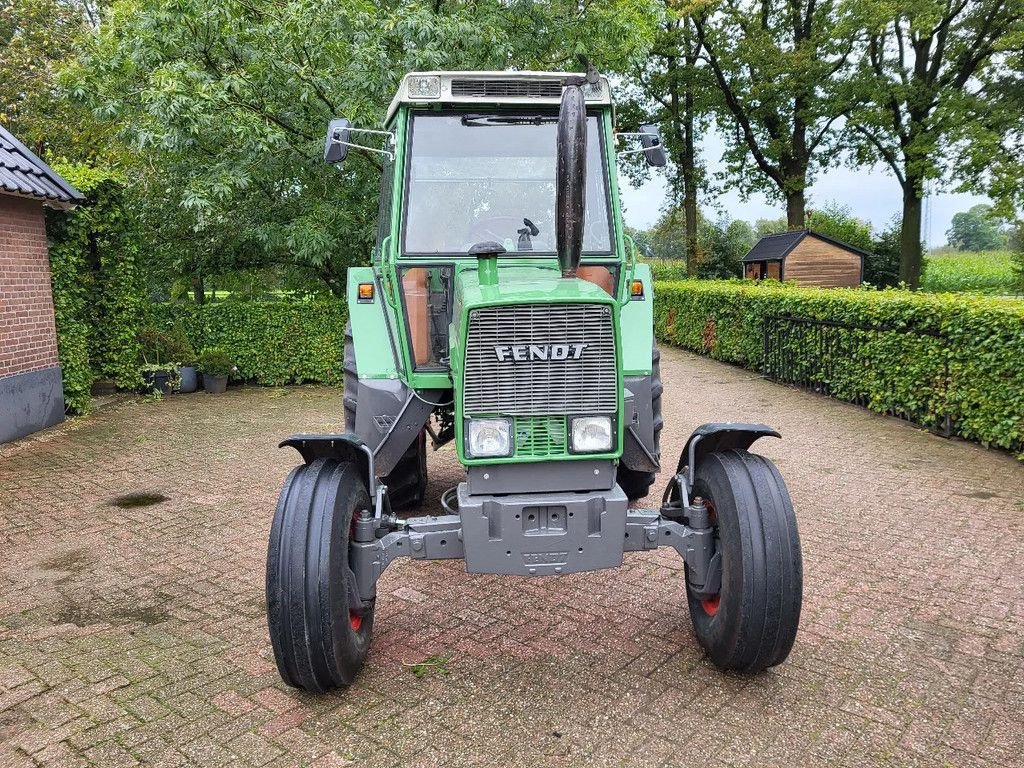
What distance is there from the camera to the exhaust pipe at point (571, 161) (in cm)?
298

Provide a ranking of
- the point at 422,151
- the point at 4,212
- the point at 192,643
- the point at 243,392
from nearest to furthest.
Answer: the point at 192,643 < the point at 422,151 < the point at 4,212 < the point at 243,392

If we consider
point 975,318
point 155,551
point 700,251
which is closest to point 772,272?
point 700,251

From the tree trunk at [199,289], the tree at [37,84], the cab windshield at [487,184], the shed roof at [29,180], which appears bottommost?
the tree trunk at [199,289]

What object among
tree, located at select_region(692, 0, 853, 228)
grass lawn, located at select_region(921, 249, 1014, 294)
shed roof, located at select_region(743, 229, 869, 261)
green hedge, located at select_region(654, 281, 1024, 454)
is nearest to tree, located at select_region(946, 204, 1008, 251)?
grass lawn, located at select_region(921, 249, 1014, 294)

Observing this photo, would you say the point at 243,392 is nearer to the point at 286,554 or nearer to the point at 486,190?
the point at 486,190

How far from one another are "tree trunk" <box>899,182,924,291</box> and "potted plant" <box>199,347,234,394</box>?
20.7 metres

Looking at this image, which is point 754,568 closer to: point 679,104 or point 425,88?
point 425,88

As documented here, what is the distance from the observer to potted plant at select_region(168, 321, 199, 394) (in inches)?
490

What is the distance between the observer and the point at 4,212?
30.3ft

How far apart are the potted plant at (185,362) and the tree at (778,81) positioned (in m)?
18.3

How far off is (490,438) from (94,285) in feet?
33.9

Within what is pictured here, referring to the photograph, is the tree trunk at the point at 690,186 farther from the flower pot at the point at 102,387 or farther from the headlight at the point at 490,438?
the headlight at the point at 490,438

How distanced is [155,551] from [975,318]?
7.51 metres

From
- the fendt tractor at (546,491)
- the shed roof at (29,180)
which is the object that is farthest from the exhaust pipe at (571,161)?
the shed roof at (29,180)
